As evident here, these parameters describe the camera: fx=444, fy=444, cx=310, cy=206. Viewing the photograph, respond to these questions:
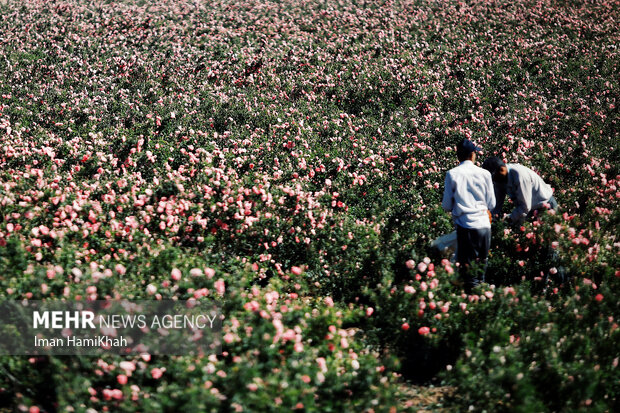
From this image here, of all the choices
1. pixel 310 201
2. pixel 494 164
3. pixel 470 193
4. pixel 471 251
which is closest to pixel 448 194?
pixel 470 193

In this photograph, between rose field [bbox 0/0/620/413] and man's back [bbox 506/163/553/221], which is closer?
rose field [bbox 0/0/620/413]

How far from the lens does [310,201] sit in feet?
19.9

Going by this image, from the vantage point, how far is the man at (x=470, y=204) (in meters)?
4.93

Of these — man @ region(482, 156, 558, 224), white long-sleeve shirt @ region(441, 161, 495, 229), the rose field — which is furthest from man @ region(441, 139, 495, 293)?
man @ region(482, 156, 558, 224)

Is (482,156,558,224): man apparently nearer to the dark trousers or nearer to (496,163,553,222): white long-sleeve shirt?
(496,163,553,222): white long-sleeve shirt

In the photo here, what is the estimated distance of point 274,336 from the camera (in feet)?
11.0

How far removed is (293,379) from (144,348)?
1108 millimetres

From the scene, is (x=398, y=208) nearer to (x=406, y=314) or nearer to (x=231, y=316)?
(x=406, y=314)

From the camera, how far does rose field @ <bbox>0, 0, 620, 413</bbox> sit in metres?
3.43

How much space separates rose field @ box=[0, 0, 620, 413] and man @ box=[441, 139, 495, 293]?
0.47m

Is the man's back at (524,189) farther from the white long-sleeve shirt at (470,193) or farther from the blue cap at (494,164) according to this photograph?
the white long-sleeve shirt at (470,193)

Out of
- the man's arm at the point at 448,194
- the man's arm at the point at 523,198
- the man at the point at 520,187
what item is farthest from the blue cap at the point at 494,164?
the man's arm at the point at 448,194

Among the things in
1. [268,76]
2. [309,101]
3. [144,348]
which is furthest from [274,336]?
[268,76]

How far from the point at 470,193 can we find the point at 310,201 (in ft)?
6.88
